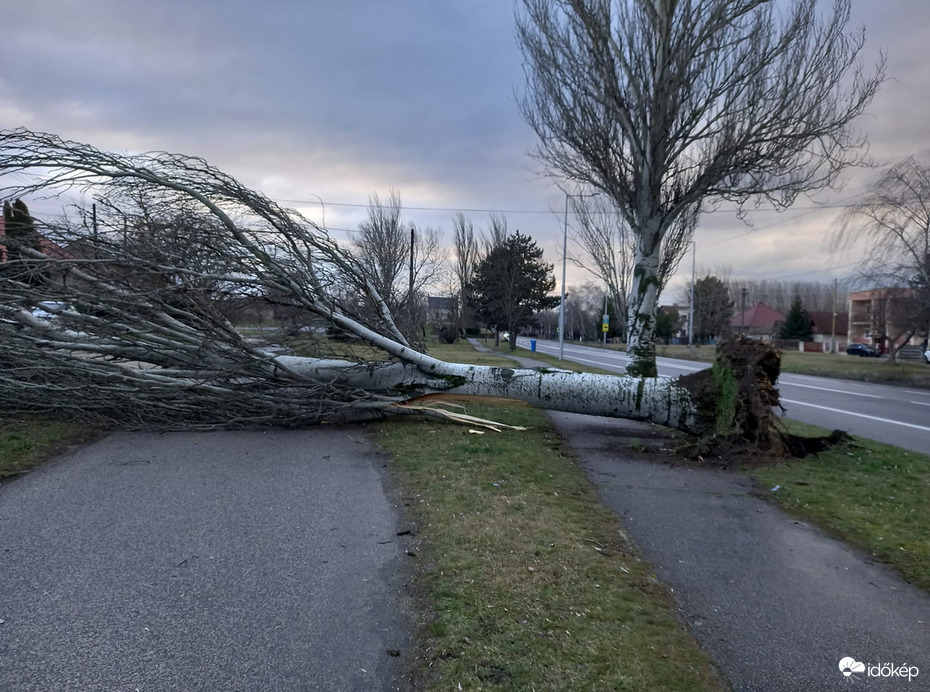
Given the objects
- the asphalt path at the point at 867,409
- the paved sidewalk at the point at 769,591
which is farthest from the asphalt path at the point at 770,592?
the asphalt path at the point at 867,409

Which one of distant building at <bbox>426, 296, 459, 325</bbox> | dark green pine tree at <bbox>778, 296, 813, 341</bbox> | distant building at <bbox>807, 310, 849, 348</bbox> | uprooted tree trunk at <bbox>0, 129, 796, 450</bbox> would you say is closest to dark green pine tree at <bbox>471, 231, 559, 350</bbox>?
distant building at <bbox>426, 296, 459, 325</bbox>

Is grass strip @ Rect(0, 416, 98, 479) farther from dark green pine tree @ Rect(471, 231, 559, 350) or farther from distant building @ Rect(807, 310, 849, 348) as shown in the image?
distant building @ Rect(807, 310, 849, 348)

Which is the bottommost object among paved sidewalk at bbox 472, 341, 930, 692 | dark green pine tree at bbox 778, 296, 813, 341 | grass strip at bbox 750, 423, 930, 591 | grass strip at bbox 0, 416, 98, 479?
paved sidewalk at bbox 472, 341, 930, 692

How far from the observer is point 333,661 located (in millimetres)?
2826

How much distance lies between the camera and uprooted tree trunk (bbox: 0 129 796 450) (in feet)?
24.7

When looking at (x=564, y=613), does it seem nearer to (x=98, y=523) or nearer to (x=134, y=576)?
(x=134, y=576)

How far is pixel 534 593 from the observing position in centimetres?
346

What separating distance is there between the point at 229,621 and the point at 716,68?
11135 mm

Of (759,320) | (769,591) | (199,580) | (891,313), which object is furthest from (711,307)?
(199,580)

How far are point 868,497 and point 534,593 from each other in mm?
4020

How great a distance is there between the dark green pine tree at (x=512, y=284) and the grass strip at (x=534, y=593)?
33.4 metres

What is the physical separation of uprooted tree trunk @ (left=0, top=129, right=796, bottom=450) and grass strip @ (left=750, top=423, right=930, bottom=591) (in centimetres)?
88

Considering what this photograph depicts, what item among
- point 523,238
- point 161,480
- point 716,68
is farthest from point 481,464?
point 523,238

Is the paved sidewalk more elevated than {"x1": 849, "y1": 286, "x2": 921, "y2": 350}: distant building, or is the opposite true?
{"x1": 849, "y1": 286, "x2": 921, "y2": 350}: distant building
